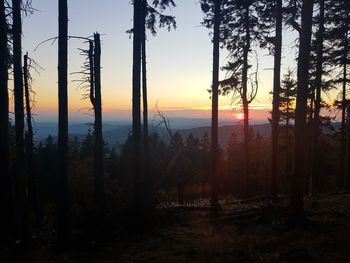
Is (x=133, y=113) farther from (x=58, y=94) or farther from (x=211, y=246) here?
(x=211, y=246)

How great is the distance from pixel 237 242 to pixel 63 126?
20.0ft

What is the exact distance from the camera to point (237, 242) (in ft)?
39.3

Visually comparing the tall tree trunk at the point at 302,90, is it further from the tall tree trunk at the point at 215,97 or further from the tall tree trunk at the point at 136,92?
the tall tree trunk at the point at 136,92

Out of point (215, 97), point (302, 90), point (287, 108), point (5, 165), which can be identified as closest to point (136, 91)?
point (215, 97)

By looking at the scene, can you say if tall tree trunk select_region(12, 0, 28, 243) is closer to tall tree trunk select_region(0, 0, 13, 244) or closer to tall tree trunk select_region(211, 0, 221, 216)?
tall tree trunk select_region(0, 0, 13, 244)

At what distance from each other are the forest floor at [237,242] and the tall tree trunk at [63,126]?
80cm

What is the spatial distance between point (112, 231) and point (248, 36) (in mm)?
14758

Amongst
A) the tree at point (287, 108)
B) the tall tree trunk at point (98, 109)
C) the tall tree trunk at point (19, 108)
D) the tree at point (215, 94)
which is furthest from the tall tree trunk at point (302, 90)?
the tree at point (287, 108)

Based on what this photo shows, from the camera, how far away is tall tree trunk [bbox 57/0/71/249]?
1280 centimetres

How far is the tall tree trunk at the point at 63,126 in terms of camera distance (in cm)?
1280

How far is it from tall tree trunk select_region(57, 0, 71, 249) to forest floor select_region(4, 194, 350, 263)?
2.62ft

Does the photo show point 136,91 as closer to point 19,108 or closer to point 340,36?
point 19,108

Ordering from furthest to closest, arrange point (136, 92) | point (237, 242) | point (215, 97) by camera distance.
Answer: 1. point (215, 97)
2. point (136, 92)
3. point (237, 242)

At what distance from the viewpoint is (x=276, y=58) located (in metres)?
19.6
